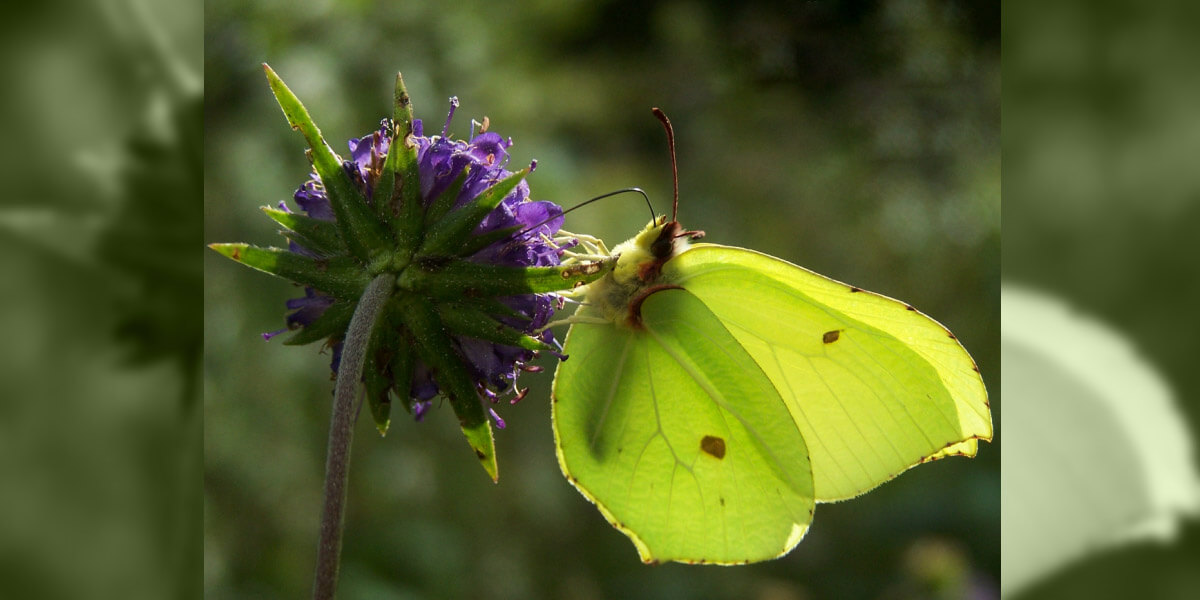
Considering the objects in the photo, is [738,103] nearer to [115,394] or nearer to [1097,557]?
[1097,557]

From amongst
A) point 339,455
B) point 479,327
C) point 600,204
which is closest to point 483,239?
point 479,327

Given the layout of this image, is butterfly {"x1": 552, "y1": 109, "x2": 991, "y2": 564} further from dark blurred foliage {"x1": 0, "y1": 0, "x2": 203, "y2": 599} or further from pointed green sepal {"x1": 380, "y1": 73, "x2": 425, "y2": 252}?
dark blurred foliage {"x1": 0, "y1": 0, "x2": 203, "y2": 599}

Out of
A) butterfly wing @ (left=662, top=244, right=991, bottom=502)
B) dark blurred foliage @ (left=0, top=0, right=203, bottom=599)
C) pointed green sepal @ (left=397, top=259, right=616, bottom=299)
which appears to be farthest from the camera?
butterfly wing @ (left=662, top=244, right=991, bottom=502)

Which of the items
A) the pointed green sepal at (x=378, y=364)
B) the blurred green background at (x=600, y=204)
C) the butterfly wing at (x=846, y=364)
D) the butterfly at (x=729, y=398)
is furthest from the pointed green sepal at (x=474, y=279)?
the blurred green background at (x=600, y=204)

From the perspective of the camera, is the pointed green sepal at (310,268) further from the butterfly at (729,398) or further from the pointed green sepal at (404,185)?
the butterfly at (729,398)

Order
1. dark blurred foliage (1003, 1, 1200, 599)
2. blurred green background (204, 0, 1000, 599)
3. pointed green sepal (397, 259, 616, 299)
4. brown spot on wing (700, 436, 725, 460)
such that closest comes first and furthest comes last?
dark blurred foliage (1003, 1, 1200, 599) < pointed green sepal (397, 259, 616, 299) < brown spot on wing (700, 436, 725, 460) < blurred green background (204, 0, 1000, 599)

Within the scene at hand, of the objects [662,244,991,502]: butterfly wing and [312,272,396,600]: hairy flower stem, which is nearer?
[312,272,396,600]: hairy flower stem

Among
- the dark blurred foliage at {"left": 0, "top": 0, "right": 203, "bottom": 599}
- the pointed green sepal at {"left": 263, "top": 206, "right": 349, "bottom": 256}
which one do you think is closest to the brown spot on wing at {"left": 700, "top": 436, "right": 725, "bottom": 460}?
the pointed green sepal at {"left": 263, "top": 206, "right": 349, "bottom": 256}
